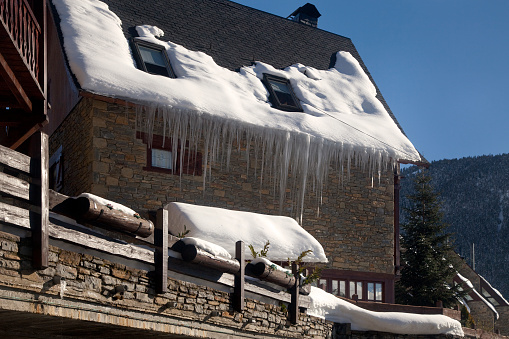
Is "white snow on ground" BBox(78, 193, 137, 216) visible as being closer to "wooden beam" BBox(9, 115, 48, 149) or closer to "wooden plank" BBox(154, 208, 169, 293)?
"wooden plank" BBox(154, 208, 169, 293)

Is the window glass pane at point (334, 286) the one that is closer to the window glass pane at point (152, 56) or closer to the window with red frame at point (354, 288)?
the window with red frame at point (354, 288)

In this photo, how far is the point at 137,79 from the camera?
1496cm

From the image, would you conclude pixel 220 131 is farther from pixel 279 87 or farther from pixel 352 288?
pixel 352 288

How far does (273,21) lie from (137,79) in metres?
6.96

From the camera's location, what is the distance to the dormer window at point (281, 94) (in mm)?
17328

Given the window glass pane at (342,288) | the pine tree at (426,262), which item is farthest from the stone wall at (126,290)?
the pine tree at (426,262)

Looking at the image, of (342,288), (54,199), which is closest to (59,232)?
(54,199)

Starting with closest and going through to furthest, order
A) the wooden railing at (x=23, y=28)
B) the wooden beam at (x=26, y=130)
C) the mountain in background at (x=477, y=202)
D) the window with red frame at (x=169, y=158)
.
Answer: the wooden railing at (x=23, y=28), the wooden beam at (x=26, y=130), the window with red frame at (x=169, y=158), the mountain in background at (x=477, y=202)

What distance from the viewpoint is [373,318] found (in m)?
13.9

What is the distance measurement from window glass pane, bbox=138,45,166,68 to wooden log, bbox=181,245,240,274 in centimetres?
674

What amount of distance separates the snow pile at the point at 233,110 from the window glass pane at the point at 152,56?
27 cm

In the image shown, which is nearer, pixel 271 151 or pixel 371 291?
pixel 271 151

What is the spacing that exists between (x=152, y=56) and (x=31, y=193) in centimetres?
949

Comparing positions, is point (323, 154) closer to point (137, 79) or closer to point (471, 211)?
point (137, 79)
